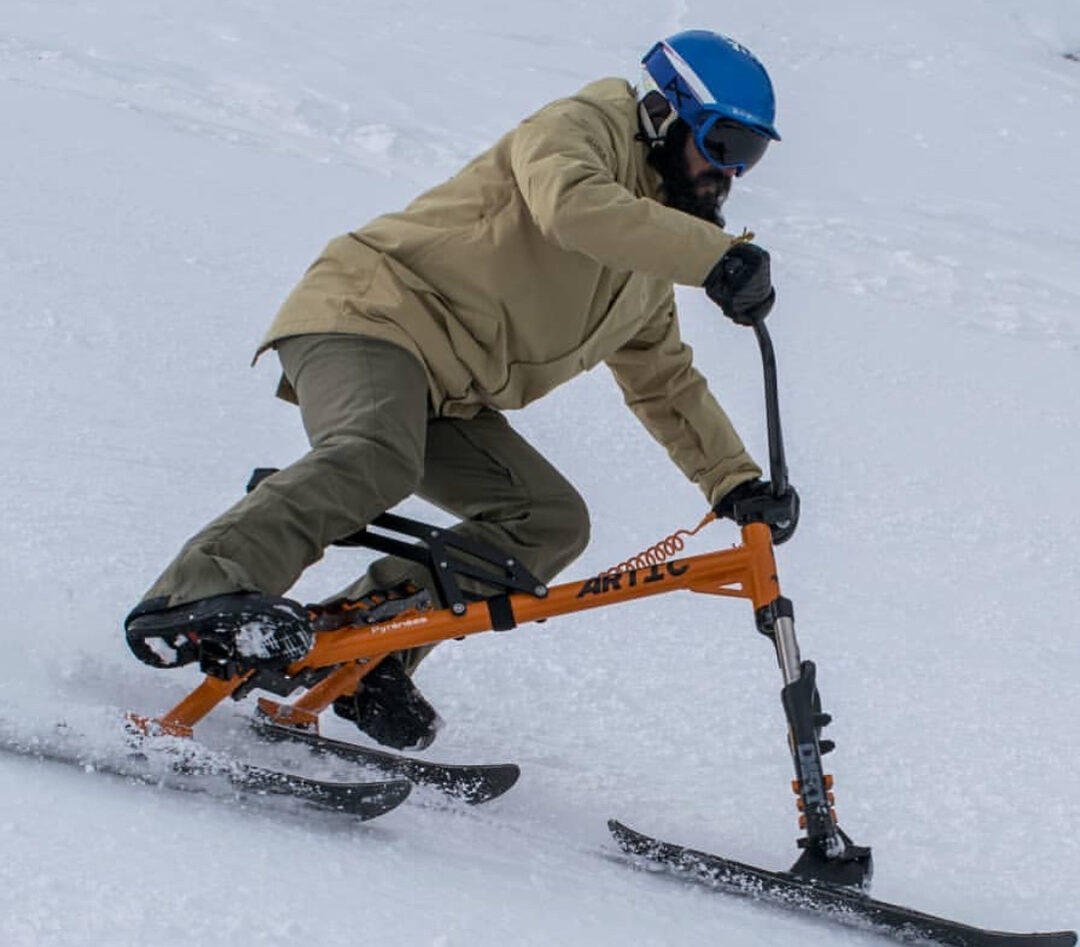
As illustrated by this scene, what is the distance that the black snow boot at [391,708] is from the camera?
346cm

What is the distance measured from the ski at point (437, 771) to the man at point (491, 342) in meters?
0.12

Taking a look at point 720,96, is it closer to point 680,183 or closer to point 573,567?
point 680,183

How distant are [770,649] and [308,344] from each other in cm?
187

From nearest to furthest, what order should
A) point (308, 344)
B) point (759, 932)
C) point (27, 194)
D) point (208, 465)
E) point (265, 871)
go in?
1. point (265, 871)
2. point (759, 932)
3. point (308, 344)
4. point (208, 465)
5. point (27, 194)

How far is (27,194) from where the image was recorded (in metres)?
7.44

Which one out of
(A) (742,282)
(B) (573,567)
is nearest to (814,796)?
(A) (742,282)

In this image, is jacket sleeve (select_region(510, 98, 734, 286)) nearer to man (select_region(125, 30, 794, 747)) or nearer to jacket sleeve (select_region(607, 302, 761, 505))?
man (select_region(125, 30, 794, 747))

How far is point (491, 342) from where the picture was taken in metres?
3.34

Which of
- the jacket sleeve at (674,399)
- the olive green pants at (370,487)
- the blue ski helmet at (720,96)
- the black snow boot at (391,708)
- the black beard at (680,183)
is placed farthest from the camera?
the jacket sleeve at (674,399)

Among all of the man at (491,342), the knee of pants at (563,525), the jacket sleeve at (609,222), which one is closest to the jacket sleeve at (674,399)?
the man at (491,342)

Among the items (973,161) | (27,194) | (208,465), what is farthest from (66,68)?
(973,161)

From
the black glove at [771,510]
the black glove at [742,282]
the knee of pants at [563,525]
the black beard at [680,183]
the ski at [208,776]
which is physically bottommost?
the ski at [208,776]

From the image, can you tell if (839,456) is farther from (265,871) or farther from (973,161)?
(973,161)

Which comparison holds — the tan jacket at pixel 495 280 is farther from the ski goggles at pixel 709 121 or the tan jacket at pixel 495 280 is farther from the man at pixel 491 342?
the ski goggles at pixel 709 121
